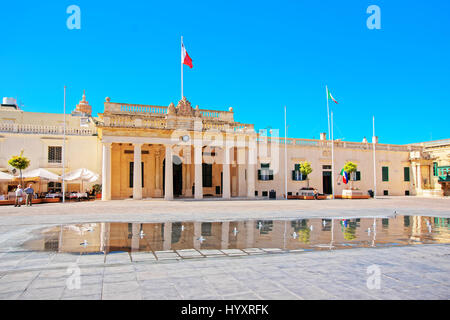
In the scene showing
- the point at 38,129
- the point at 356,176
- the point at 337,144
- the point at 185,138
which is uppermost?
the point at 38,129

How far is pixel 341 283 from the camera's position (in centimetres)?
433

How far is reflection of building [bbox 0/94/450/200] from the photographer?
25.5 metres

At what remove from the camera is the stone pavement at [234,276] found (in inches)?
153

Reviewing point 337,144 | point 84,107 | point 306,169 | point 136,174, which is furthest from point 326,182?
point 84,107

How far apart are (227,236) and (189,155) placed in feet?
73.7

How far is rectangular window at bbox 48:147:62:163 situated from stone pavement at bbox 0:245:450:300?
24.1 meters

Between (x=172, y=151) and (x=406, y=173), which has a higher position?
(x=172, y=151)

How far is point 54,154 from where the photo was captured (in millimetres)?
27891

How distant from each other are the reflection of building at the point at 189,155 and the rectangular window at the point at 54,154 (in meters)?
0.08

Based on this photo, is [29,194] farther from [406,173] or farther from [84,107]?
[406,173]
